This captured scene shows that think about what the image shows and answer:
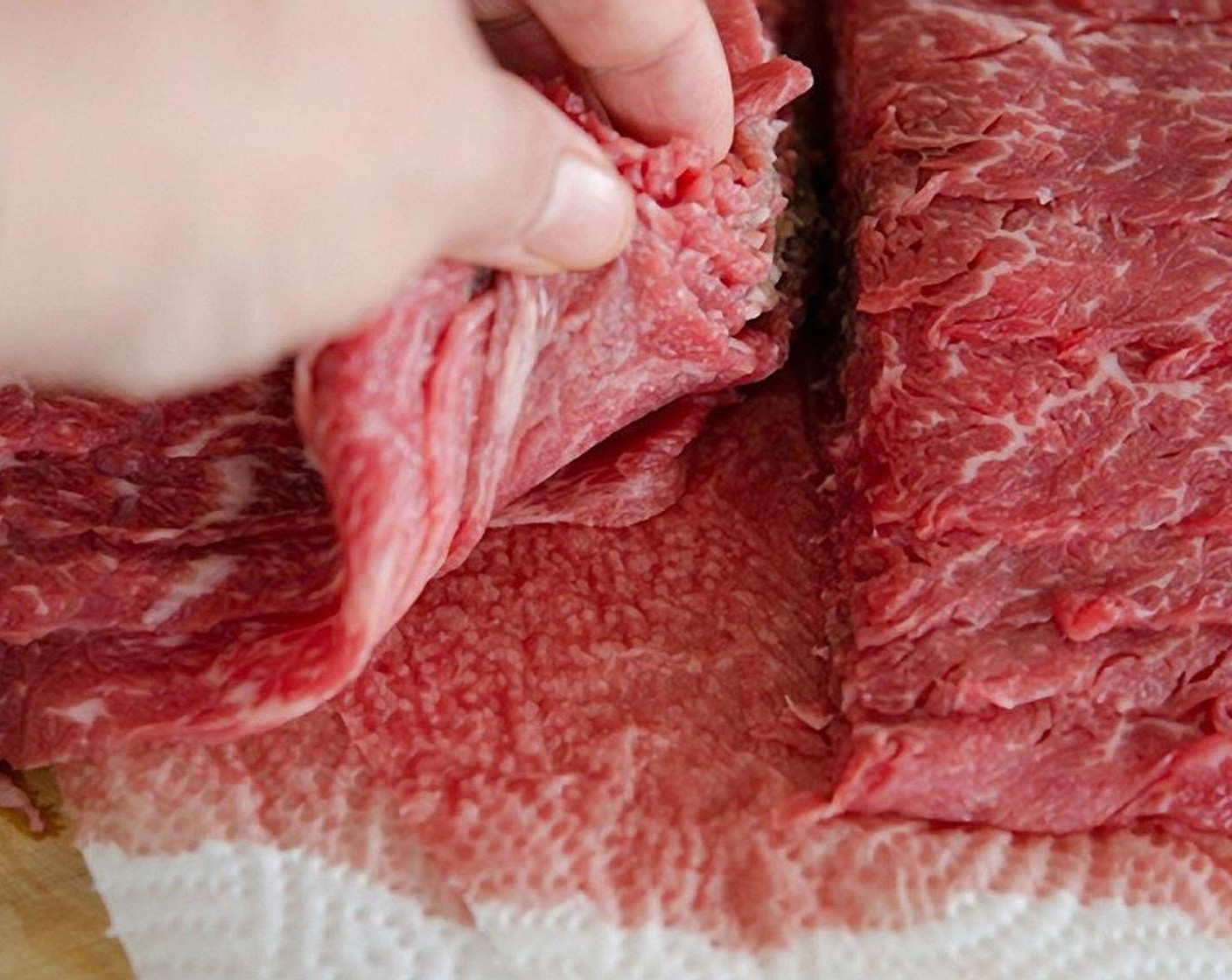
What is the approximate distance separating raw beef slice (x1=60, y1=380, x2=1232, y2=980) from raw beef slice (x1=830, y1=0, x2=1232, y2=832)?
3.0 inches

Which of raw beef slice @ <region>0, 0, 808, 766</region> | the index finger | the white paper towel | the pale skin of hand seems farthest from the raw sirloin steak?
the pale skin of hand

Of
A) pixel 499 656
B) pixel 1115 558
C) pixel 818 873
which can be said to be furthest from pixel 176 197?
pixel 1115 558

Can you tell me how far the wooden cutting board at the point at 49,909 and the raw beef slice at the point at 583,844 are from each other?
0.06 metres

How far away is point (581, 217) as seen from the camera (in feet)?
4.59

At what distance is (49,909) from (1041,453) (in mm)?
1378

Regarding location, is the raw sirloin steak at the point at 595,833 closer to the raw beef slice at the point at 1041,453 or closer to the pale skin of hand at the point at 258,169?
the raw beef slice at the point at 1041,453

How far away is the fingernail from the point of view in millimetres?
1359

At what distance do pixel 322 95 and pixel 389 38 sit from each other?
0.28 ft

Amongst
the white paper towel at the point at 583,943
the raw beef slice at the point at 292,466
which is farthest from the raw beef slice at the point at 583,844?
the raw beef slice at the point at 292,466

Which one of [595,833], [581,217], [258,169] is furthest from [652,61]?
[595,833]

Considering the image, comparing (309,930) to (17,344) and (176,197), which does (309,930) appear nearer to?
(17,344)

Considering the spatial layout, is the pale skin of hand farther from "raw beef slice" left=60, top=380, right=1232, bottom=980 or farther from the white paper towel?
the white paper towel

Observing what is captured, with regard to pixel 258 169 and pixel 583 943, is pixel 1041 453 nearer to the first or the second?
pixel 583 943

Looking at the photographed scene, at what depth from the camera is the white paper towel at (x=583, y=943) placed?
159cm
